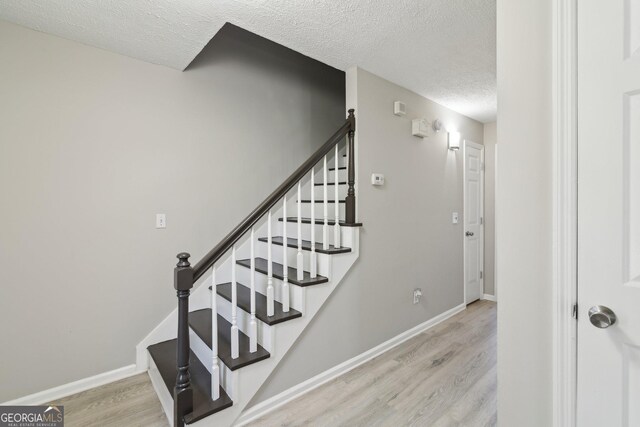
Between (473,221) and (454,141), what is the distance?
1.16 metres

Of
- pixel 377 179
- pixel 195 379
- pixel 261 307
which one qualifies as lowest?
pixel 195 379

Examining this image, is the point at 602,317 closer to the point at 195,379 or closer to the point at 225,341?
the point at 225,341

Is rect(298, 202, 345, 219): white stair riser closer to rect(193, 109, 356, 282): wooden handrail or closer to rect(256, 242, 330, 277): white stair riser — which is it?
rect(193, 109, 356, 282): wooden handrail

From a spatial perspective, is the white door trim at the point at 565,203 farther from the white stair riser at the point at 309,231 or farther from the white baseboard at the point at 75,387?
the white baseboard at the point at 75,387

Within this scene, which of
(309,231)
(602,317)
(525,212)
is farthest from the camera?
(309,231)

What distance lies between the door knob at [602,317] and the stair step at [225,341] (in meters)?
1.57

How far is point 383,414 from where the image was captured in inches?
70.2

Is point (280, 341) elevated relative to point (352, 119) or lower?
lower

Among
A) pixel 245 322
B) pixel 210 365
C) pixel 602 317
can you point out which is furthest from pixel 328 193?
pixel 602 317

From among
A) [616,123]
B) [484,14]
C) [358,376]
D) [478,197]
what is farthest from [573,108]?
[478,197]

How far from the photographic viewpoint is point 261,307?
2.00 metres

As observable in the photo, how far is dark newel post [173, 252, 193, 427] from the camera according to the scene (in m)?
1.47

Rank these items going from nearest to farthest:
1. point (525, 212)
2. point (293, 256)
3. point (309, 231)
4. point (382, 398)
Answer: point (525, 212) → point (382, 398) → point (293, 256) → point (309, 231)

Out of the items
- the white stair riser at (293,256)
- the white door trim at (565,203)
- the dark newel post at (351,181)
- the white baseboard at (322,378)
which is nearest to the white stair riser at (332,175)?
the dark newel post at (351,181)
